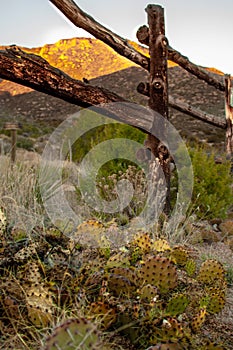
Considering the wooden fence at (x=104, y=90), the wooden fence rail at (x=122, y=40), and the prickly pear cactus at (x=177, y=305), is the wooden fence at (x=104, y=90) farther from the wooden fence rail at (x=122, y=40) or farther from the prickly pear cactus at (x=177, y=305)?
the prickly pear cactus at (x=177, y=305)

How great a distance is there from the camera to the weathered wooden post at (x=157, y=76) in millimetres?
5633

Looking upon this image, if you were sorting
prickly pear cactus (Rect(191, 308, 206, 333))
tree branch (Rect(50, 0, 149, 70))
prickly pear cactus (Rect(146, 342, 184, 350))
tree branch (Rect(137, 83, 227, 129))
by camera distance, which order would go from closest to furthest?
prickly pear cactus (Rect(146, 342, 184, 350))
prickly pear cactus (Rect(191, 308, 206, 333))
tree branch (Rect(50, 0, 149, 70))
tree branch (Rect(137, 83, 227, 129))

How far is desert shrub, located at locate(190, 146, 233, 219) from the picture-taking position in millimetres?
6848

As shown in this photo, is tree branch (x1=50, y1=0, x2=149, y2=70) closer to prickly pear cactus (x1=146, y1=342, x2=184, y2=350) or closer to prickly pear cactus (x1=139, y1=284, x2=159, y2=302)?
prickly pear cactus (x1=139, y1=284, x2=159, y2=302)

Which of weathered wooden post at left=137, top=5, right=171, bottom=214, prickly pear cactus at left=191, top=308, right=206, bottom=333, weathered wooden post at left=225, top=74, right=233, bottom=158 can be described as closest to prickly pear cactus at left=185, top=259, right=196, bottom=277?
prickly pear cactus at left=191, top=308, right=206, bottom=333

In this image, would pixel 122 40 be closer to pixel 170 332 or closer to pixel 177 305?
pixel 177 305

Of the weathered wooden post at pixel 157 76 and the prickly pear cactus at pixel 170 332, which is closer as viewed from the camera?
the prickly pear cactus at pixel 170 332

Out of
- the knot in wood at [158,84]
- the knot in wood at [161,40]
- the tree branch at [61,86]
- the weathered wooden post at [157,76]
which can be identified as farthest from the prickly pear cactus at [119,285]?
the knot in wood at [161,40]

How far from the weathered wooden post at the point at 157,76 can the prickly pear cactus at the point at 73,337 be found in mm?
3769

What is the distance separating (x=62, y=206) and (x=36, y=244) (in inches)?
99.2

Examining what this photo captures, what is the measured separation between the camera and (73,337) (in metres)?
2.01

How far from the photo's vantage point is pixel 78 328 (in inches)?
79.8

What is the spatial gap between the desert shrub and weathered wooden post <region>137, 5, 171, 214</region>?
1257mm

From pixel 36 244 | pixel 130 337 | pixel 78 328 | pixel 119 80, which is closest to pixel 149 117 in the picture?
pixel 36 244
